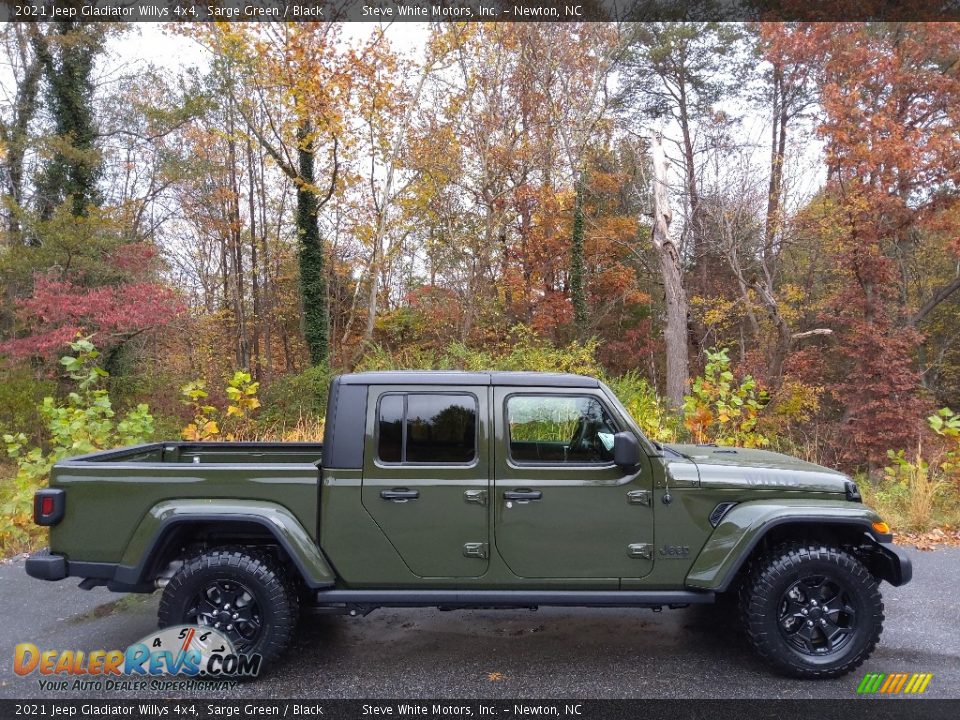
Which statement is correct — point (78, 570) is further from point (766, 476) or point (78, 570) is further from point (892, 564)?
point (892, 564)

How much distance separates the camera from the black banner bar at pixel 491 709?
3248 mm

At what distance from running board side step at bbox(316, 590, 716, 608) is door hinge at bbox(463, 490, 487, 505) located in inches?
20.0

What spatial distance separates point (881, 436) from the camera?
14.9 meters

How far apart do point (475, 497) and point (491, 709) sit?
1.08 metres

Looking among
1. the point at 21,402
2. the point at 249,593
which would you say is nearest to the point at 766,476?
the point at 249,593

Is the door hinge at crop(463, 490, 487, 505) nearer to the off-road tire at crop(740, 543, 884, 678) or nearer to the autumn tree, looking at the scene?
the off-road tire at crop(740, 543, 884, 678)

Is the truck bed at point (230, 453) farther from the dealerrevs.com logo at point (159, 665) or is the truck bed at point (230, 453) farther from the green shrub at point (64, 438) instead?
the green shrub at point (64, 438)

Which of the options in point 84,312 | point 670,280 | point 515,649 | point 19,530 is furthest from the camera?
point 670,280

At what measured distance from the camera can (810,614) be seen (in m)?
3.67

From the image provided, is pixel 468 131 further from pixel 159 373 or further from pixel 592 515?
pixel 592 515

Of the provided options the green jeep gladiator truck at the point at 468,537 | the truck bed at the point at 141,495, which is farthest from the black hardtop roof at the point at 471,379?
the truck bed at the point at 141,495

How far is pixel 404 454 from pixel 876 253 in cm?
1633

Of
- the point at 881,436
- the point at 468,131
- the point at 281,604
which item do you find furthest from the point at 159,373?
the point at 881,436

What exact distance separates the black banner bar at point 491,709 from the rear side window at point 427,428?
1293 millimetres
